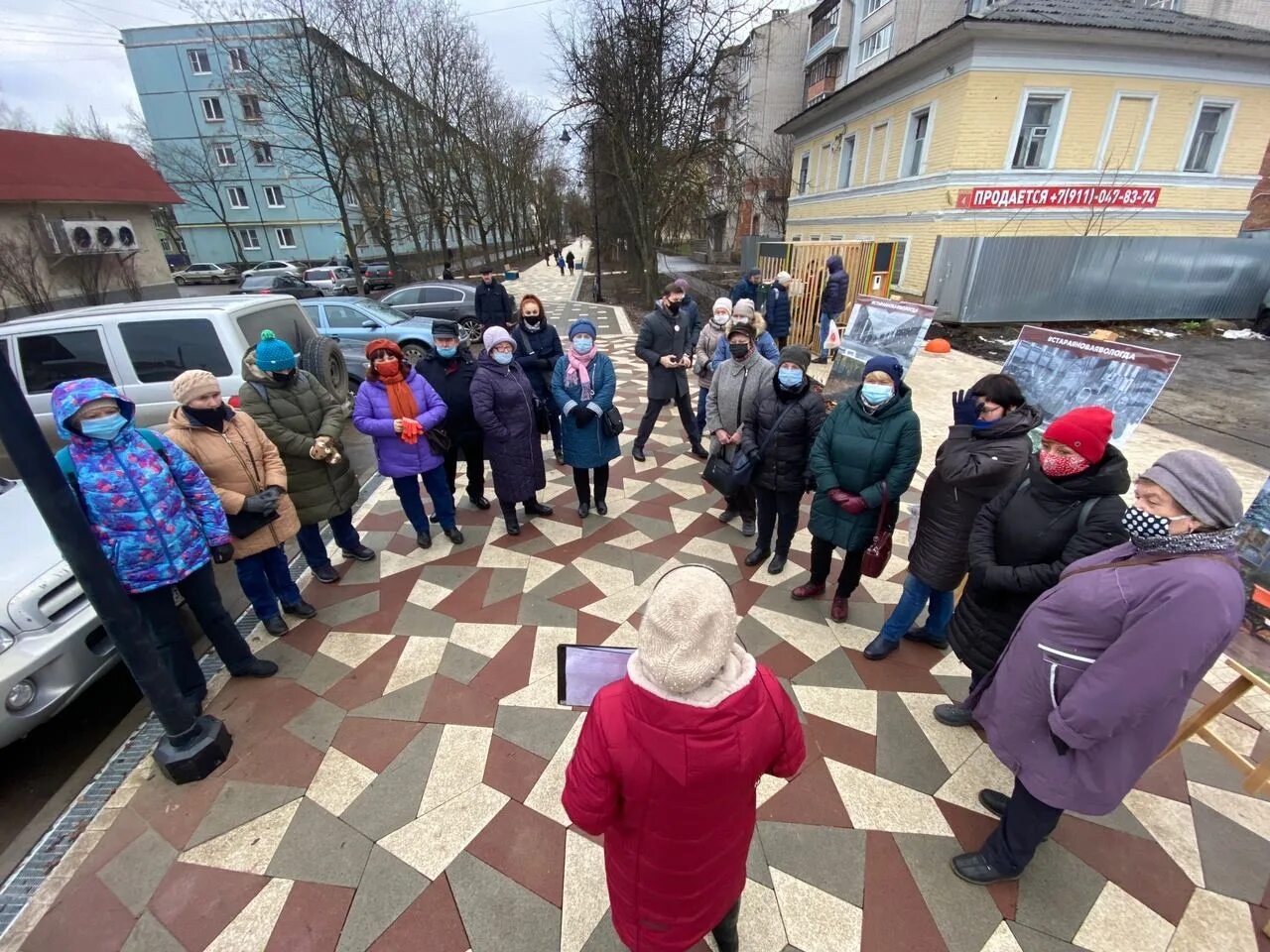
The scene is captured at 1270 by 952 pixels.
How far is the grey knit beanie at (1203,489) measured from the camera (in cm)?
152

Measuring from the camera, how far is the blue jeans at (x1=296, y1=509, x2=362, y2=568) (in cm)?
407

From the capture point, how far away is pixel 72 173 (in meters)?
16.1

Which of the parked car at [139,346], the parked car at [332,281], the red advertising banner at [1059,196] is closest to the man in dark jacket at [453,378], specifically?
the parked car at [139,346]

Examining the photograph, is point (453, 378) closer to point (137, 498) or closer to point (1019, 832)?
point (137, 498)

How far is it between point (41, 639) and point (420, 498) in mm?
2298

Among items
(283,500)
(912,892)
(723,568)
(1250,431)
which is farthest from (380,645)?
(1250,431)

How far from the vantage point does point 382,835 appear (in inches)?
94.0

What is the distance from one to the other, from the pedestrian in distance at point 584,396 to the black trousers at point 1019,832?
358 cm

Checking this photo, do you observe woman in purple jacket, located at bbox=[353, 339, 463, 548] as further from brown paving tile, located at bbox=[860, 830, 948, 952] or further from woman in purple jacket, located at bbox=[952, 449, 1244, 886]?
woman in purple jacket, located at bbox=[952, 449, 1244, 886]

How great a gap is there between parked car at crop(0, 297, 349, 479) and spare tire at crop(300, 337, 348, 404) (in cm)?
50

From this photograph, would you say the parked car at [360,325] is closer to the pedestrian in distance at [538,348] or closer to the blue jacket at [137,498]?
the pedestrian in distance at [538,348]

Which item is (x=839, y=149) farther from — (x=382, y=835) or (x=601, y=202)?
(x=382, y=835)

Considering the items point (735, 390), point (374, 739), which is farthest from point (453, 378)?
point (374, 739)

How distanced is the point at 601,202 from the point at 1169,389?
22.7 meters
